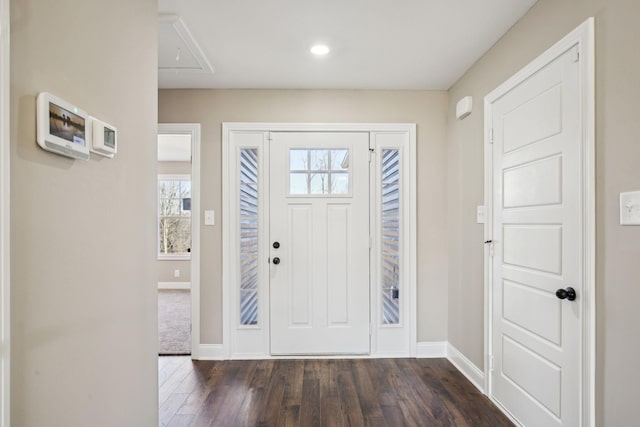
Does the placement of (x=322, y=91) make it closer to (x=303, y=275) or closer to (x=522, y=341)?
(x=303, y=275)

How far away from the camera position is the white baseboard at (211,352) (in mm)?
3045

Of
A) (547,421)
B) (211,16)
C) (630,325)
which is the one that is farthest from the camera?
(211,16)

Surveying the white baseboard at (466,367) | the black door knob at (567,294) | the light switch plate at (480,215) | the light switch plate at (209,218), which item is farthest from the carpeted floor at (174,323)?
A: the black door knob at (567,294)

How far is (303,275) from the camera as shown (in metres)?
3.09

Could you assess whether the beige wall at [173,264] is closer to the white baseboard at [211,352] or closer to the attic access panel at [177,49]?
the white baseboard at [211,352]

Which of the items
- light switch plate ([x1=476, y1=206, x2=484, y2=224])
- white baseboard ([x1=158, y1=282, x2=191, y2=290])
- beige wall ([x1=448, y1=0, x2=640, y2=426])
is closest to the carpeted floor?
white baseboard ([x1=158, y1=282, x2=191, y2=290])

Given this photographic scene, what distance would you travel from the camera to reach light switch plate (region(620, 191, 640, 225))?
1291 millimetres

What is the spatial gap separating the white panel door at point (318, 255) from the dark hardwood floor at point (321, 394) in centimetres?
23

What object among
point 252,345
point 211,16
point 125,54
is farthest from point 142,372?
point 211,16

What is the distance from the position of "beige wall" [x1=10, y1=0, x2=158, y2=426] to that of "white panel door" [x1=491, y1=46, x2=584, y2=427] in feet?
6.43

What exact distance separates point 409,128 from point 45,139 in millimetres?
2772

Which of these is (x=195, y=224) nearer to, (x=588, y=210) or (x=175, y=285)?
(x=588, y=210)

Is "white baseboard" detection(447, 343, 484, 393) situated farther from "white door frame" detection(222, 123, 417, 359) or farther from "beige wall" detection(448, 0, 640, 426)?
"beige wall" detection(448, 0, 640, 426)
